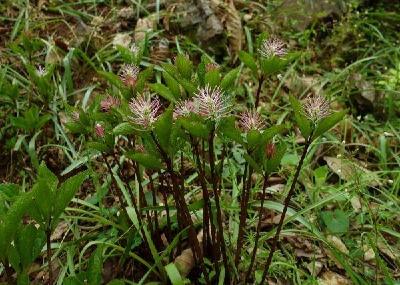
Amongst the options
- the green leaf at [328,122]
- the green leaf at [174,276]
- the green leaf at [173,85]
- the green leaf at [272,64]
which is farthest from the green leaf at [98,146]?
the green leaf at [328,122]

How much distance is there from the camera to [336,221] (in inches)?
77.9

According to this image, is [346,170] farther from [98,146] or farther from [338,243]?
[98,146]

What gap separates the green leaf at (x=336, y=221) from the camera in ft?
6.41

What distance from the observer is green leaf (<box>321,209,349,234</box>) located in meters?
1.96

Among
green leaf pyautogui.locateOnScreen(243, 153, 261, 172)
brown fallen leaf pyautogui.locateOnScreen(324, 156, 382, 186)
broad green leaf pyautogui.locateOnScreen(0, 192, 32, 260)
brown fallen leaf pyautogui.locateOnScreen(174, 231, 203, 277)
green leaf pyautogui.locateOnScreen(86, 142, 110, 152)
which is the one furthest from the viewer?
brown fallen leaf pyautogui.locateOnScreen(324, 156, 382, 186)

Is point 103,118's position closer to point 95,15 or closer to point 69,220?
point 69,220

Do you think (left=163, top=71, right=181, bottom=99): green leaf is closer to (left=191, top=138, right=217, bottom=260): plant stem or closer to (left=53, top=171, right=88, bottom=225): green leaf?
(left=191, top=138, right=217, bottom=260): plant stem

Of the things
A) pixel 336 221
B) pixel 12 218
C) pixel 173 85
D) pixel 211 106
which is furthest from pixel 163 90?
pixel 336 221

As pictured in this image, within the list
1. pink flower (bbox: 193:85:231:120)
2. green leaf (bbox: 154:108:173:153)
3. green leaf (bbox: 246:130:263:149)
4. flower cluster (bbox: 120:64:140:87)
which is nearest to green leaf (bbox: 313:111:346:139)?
green leaf (bbox: 246:130:263:149)

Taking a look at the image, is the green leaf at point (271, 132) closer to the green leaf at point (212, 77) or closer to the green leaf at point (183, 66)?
the green leaf at point (212, 77)

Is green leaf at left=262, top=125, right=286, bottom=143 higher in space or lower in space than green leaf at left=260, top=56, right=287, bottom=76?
lower

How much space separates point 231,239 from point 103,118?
2.21 feet

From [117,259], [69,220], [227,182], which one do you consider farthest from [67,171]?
[227,182]

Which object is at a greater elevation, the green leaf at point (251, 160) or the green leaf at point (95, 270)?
the green leaf at point (251, 160)
